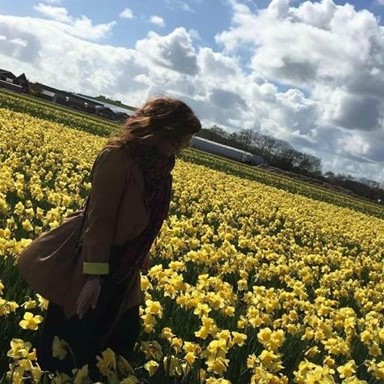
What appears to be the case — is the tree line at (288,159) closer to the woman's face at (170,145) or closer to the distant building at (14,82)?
the distant building at (14,82)

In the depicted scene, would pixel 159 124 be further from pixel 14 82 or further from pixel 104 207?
pixel 14 82

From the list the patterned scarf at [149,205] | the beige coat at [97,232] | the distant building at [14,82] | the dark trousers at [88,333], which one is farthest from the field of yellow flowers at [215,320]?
the distant building at [14,82]

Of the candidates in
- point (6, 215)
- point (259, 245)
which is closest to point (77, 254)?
point (6, 215)

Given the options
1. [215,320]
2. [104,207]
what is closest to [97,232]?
[104,207]

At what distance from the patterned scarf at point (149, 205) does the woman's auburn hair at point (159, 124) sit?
0.10m

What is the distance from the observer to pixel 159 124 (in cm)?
368

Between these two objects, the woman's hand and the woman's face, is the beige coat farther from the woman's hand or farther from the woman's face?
the woman's face

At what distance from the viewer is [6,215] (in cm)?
727

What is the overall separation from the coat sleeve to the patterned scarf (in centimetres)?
15

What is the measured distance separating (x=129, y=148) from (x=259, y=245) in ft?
25.3

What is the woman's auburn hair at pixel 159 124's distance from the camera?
12.1 ft

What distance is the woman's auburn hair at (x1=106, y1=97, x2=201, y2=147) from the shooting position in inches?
145

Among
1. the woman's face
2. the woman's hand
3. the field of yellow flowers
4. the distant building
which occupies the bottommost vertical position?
the field of yellow flowers

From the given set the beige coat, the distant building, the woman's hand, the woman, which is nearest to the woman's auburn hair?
the woman
